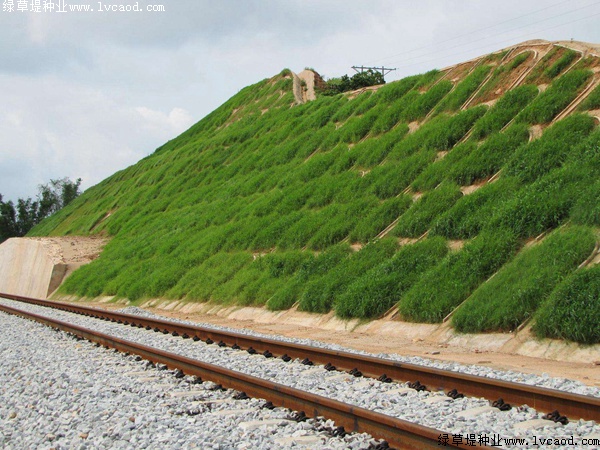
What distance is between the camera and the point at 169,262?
26438mm

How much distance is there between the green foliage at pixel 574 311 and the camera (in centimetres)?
911

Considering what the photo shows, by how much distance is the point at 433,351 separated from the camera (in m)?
10.6

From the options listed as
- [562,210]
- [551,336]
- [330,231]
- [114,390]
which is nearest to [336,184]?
[330,231]

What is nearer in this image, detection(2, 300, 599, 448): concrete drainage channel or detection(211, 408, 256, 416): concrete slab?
detection(2, 300, 599, 448): concrete drainage channel

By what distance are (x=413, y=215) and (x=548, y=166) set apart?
3.45 meters

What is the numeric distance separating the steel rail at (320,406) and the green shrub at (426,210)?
7546mm

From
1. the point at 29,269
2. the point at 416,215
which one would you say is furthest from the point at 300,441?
the point at 29,269

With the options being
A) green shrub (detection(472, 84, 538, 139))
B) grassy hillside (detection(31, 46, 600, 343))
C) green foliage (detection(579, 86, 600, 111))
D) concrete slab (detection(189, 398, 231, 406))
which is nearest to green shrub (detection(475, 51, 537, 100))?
grassy hillside (detection(31, 46, 600, 343))

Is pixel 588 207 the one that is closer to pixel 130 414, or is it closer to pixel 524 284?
pixel 524 284

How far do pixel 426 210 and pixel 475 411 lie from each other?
9936 millimetres

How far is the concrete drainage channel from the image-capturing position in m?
5.44

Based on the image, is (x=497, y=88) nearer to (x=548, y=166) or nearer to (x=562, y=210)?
(x=548, y=166)

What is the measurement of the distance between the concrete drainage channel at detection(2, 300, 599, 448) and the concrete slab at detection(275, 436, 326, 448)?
3.10 feet

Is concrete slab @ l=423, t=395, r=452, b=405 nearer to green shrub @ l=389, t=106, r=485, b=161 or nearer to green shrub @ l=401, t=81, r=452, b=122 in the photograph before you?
green shrub @ l=389, t=106, r=485, b=161
